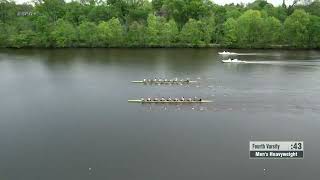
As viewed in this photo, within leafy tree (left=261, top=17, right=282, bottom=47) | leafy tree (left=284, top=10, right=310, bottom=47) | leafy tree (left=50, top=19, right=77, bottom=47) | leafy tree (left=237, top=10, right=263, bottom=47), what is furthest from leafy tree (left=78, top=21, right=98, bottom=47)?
leafy tree (left=284, top=10, right=310, bottom=47)

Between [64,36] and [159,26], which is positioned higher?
[159,26]

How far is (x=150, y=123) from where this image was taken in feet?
84.5

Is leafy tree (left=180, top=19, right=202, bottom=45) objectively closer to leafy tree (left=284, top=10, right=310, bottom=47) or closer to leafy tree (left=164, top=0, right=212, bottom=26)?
leafy tree (left=164, top=0, right=212, bottom=26)

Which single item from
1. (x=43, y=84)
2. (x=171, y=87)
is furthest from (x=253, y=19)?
(x=43, y=84)

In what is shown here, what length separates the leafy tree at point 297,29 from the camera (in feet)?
227

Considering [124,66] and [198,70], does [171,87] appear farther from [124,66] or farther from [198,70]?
[124,66]

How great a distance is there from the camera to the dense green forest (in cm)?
7100

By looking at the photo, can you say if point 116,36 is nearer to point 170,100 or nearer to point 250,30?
point 250,30

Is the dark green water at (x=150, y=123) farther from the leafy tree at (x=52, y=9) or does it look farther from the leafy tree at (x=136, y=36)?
the leafy tree at (x=52, y=9)

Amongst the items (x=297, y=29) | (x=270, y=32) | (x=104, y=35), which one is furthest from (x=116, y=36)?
(x=297, y=29)

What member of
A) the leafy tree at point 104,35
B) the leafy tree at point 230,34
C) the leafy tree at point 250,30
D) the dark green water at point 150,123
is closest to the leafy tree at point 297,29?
the leafy tree at point 250,30
